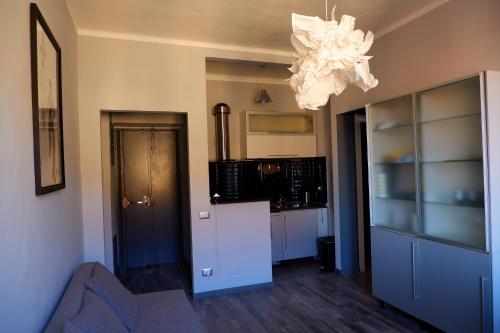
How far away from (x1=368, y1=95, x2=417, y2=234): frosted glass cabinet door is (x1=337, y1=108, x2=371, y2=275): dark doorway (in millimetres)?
925

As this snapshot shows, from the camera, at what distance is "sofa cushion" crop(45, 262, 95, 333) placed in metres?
1.64

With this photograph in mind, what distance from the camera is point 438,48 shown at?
308 cm

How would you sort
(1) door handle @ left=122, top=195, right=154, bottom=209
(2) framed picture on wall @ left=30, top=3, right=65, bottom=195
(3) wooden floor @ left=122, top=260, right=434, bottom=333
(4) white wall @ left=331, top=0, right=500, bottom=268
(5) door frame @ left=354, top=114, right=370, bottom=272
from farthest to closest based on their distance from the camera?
(1) door handle @ left=122, top=195, right=154, bottom=209, (5) door frame @ left=354, top=114, right=370, bottom=272, (3) wooden floor @ left=122, top=260, right=434, bottom=333, (4) white wall @ left=331, top=0, right=500, bottom=268, (2) framed picture on wall @ left=30, top=3, right=65, bottom=195

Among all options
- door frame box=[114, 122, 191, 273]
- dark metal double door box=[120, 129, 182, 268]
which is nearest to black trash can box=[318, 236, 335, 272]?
door frame box=[114, 122, 191, 273]

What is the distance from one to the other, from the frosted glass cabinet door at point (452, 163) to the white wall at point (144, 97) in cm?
211

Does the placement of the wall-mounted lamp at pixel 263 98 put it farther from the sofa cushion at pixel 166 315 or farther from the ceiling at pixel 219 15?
the sofa cushion at pixel 166 315

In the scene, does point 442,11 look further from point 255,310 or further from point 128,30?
point 255,310

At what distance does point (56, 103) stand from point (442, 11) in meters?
3.25

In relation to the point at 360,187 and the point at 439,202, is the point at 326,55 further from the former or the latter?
the point at 360,187

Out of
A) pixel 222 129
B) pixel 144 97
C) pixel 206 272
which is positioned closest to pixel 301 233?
pixel 206 272

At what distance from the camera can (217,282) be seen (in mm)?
3926

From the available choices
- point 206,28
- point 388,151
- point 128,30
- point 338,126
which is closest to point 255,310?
point 388,151

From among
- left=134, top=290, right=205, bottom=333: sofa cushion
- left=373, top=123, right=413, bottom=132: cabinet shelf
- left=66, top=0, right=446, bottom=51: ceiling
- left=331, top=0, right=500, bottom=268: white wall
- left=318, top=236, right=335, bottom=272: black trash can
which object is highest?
left=66, top=0, right=446, bottom=51: ceiling

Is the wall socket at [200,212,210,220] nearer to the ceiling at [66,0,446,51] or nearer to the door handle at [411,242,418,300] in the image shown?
the ceiling at [66,0,446,51]
